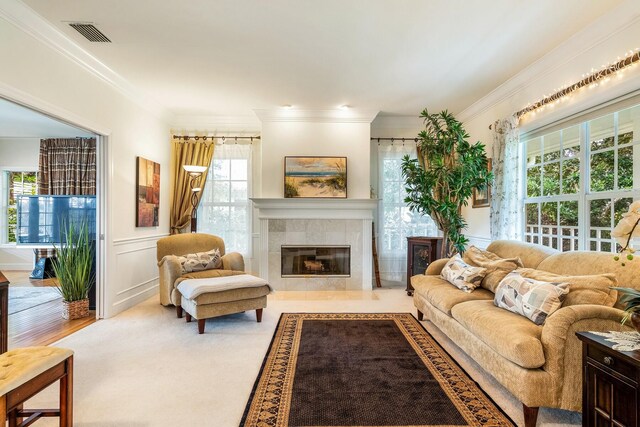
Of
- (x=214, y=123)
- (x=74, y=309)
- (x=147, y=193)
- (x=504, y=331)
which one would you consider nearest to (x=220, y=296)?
(x=74, y=309)

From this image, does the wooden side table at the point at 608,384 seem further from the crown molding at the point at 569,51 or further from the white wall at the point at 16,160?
the white wall at the point at 16,160

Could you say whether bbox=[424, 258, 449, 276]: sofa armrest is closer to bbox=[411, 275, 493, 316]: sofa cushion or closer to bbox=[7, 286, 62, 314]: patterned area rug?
bbox=[411, 275, 493, 316]: sofa cushion

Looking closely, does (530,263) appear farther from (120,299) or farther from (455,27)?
(120,299)

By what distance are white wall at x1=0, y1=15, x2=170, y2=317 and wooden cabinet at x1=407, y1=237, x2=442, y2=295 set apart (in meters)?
3.95

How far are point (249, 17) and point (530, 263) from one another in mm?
3341

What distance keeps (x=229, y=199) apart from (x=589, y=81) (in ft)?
16.1

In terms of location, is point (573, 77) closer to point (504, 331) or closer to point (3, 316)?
point (504, 331)

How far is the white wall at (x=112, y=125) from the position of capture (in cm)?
267

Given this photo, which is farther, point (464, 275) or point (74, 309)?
point (74, 309)

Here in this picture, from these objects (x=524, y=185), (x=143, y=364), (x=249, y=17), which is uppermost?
(x=249, y=17)

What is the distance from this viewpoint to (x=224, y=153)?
5.57 metres

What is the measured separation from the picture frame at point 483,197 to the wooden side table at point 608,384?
117 inches

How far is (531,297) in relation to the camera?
2248 mm

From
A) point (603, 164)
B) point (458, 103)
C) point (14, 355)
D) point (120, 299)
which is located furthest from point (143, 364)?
point (458, 103)
